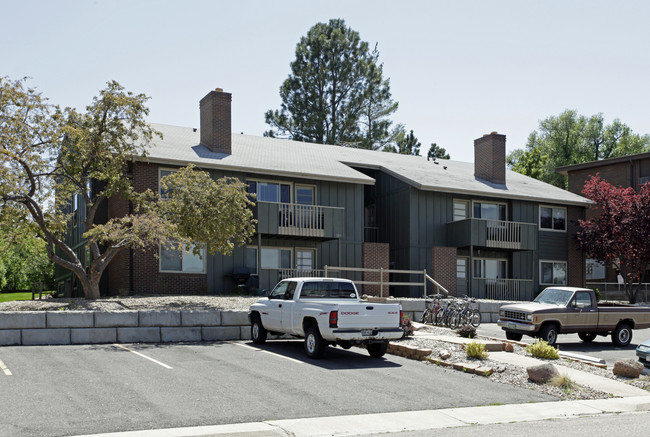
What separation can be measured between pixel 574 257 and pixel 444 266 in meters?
8.50

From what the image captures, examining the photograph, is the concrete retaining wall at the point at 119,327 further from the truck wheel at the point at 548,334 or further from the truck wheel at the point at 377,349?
the truck wheel at the point at 548,334

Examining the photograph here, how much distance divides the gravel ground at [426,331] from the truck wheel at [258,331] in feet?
7.90

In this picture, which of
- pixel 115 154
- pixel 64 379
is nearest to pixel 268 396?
pixel 64 379

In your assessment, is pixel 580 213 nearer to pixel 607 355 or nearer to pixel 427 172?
pixel 427 172

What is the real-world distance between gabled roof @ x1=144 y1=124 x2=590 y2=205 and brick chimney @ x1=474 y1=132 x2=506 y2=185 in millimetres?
586

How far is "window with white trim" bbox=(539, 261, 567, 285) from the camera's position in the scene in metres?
34.3

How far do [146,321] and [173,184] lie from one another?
507 centimetres

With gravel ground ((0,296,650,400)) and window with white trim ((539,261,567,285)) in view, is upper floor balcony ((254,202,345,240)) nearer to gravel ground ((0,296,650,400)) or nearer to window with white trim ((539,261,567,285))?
gravel ground ((0,296,650,400))

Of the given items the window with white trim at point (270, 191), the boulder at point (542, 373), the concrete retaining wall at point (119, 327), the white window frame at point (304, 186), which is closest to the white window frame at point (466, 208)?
the white window frame at point (304, 186)

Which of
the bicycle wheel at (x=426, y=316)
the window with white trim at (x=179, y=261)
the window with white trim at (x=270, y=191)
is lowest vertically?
the bicycle wheel at (x=426, y=316)

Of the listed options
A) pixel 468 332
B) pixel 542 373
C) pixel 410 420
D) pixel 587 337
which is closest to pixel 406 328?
pixel 468 332

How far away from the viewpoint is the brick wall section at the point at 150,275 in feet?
81.0

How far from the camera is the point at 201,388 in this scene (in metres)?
11.2

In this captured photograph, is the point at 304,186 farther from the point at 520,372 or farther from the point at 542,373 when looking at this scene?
the point at 542,373
